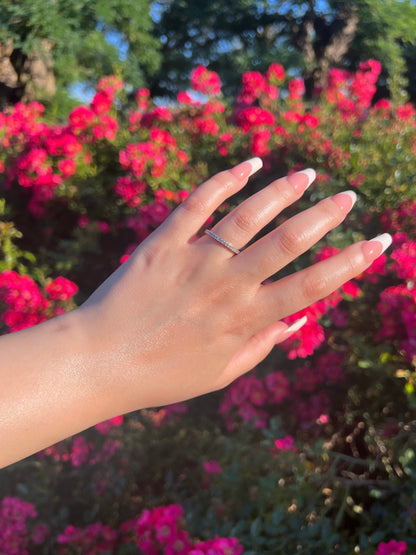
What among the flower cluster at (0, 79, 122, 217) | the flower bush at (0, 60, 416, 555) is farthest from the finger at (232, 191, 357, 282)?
the flower cluster at (0, 79, 122, 217)

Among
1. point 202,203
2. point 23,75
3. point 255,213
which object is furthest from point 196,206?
point 23,75

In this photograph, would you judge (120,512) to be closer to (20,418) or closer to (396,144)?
(20,418)

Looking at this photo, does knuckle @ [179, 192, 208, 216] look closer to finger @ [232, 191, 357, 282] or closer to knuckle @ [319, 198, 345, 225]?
finger @ [232, 191, 357, 282]

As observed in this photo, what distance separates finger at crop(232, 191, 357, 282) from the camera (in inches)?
38.9

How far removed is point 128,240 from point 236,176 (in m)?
2.28

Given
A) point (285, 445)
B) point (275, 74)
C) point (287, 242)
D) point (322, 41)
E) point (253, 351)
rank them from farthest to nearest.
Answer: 1. point (322, 41)
2. point (275, 74)
3. point (285, 445)
4. point (253, 351)
5. point (287, 242)

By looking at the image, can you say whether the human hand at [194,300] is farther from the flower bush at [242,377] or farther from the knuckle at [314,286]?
the flower bush at [242,377]

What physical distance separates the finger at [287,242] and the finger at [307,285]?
38 mm

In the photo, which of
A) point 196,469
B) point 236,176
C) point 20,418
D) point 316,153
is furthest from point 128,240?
point 20,418

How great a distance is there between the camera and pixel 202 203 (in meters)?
1.10

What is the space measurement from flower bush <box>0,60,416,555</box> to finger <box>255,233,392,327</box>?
0.85 m

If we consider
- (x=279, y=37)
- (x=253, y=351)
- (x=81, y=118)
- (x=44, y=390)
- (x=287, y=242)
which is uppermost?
(x=287, y=242)

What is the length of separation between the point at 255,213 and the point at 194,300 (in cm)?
23

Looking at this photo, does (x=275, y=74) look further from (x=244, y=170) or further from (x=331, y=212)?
(x=331, y=212)
